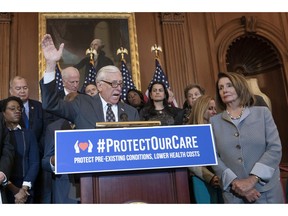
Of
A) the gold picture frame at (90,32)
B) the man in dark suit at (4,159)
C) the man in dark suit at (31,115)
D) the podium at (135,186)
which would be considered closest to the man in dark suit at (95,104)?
the podium at (135,186)

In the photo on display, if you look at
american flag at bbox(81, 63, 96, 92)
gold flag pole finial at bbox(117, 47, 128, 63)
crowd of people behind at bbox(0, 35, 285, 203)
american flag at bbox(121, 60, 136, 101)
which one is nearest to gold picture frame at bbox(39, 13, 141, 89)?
gold flag pole finial at bbox(117, 47, 128, 63)

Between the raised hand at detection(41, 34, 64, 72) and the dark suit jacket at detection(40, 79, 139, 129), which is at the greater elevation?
the raised hand at detection(41, 34, 64, 72)

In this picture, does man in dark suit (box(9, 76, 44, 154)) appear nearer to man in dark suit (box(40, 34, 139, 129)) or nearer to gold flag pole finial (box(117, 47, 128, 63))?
man in dark suit (box(40, 34, 139, 129))

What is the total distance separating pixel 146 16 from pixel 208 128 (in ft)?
18.1

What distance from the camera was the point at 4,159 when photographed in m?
3.18

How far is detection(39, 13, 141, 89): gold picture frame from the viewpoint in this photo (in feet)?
22.6

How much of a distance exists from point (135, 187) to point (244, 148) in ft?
2.76

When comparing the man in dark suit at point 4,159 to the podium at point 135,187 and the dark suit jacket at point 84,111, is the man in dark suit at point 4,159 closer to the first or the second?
the dark suit jacket at point 84,111

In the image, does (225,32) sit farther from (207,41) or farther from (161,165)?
(161,165)

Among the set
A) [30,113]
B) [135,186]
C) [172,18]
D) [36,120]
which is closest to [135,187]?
[135,186]

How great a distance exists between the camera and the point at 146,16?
24.4ft

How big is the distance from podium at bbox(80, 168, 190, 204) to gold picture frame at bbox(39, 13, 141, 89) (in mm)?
4598

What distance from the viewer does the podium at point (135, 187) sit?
2.19 m
